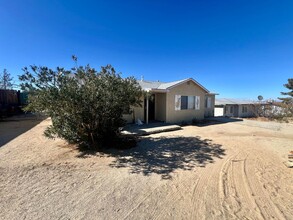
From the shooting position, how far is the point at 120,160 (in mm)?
4816

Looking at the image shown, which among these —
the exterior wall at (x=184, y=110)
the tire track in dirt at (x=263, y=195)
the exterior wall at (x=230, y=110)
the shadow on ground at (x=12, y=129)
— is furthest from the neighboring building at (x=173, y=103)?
the exterior wall at (x=230, y=110)

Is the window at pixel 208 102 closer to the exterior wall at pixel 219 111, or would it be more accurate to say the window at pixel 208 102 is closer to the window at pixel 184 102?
the exterior wall at pixel 219 111

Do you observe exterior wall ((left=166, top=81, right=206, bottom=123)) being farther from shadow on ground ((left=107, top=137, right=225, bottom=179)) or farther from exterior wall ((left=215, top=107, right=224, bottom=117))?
exterior wall ((left=215, top=107, right=224, bottom=117))

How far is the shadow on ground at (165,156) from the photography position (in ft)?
14.2

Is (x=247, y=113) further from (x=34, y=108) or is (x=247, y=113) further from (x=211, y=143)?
(x=34, y=108)

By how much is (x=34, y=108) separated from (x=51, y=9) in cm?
548

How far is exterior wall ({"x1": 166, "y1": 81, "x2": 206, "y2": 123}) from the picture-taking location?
11570 mm

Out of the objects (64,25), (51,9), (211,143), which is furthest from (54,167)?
(64,25)

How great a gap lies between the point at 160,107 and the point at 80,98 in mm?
7935

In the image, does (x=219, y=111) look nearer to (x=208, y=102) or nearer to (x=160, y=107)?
(x=208, y=102)

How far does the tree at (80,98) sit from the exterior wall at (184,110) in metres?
5.83

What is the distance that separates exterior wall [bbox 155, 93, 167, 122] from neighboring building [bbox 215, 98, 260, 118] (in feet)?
39.5

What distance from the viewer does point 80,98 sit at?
16.1ft

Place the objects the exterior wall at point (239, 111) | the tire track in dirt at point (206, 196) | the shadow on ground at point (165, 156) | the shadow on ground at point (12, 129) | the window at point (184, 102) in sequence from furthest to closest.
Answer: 1. the exterior wall at point (239, 111)
2. the window at point (184, 102)
3. the shadow on ground at point (12, 129)
4. the shadow on ground at point (165, 156)
5. the tire track in dirt at point (206, 196)
